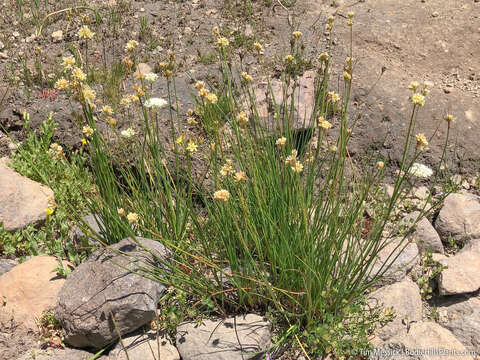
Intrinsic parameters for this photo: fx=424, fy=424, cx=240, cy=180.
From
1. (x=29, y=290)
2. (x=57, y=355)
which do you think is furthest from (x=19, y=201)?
(x=57, y=355)

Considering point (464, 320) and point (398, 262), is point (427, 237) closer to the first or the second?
point (398, 262)

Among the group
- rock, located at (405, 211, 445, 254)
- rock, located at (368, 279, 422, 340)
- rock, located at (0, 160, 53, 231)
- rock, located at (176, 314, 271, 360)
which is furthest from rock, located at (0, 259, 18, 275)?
rock, located at (405, 211, 445, 254)

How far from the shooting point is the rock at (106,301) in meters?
2.23

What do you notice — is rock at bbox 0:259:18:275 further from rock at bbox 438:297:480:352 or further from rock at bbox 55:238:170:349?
rock at bbox 438:297:480:352

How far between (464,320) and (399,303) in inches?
14.8

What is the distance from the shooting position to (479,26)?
4609 millimetres

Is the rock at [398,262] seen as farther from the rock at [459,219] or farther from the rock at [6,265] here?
the rock at [6,265]

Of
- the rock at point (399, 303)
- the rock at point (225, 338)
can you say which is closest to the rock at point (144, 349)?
the rock at point (225, 338)

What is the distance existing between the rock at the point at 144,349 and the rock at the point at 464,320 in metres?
1.60

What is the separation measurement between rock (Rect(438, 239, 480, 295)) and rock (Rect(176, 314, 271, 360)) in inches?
48.1

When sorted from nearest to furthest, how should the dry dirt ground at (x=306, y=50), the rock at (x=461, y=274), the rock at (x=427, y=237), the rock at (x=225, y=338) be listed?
the rock at (x=225, y=338) → the rock at (x=461, y=274) → the rock at (x=427, y=237) → the dry dirt ground at (x=306, y=50)

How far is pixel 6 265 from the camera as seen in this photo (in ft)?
9.54

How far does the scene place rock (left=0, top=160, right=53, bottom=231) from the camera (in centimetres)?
314

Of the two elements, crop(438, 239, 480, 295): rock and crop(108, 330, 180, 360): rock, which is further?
crop(438, 239, 480, 295): rock
